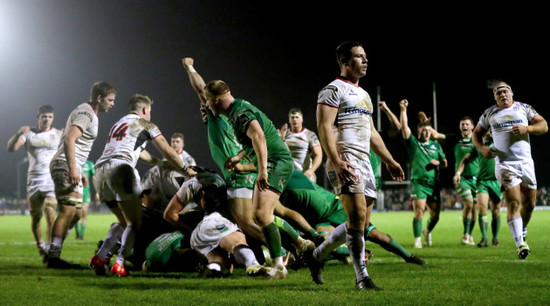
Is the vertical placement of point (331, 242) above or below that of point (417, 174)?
below

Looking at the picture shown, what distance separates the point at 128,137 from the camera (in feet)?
25.9

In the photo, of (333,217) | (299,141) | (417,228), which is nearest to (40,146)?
(299,141)

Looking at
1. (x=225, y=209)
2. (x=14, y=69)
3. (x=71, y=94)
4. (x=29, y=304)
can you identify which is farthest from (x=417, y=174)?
(x=71, y=94)

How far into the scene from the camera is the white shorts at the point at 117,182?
7.60 meters

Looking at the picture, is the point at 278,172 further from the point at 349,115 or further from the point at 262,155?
the point at 349,115

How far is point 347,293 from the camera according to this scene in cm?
531

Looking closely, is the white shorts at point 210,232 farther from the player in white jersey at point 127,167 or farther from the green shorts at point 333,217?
the green shorts at point 333,217

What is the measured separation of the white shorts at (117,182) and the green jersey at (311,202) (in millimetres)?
2042

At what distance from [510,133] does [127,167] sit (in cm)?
547

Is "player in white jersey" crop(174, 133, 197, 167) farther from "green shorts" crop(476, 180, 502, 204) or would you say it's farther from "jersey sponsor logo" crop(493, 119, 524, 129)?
"jersey sponsor logo" crop(493, 119, 524, 129)

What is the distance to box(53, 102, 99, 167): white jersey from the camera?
8344 mm

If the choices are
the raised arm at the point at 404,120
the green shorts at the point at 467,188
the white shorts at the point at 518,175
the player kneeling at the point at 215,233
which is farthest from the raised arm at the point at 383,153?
the green shorts at the point at 467,188

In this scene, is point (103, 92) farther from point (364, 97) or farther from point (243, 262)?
point (364, 97)

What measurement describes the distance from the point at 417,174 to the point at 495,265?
525 cm
